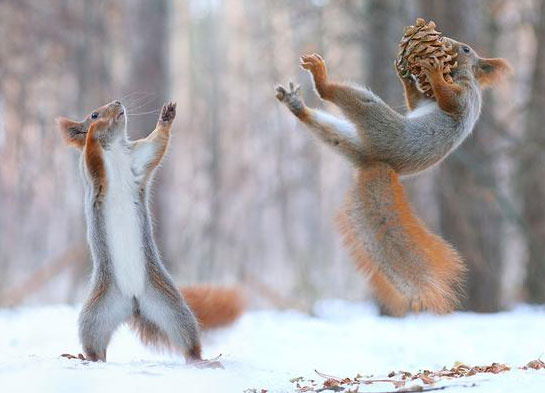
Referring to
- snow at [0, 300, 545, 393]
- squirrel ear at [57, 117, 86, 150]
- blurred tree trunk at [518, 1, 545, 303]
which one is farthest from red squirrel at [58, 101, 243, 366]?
blurred tree trunk at [518, 1, 545, 303]

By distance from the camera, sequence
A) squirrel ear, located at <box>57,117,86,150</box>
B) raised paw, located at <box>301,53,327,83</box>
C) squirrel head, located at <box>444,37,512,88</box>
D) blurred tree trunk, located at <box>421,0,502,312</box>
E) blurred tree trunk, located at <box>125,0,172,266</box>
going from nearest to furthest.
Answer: raised paw, located at <box>301,53,327,83</box> → squirrel ear, located at <box>57,117,86,150</box> → squirrel head, located at <box>444,37,512,88</box> → blurred tree trunk, located at <box>421,0,502,312</box> → blurred tree trunk, located at <box>125,0,172,266</box>

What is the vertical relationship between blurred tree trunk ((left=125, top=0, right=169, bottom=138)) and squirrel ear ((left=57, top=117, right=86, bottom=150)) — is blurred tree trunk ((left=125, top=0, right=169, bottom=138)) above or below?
above

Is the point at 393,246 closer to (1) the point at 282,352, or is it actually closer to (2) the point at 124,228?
(2) the point at 124,228

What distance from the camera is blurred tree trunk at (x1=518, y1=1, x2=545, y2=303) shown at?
11.9 meters

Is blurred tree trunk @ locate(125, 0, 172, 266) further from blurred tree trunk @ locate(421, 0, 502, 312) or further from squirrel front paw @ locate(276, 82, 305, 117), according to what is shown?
squirrel front paw @ locate(276, 82, 305, 117)

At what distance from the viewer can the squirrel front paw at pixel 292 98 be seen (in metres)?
4.89

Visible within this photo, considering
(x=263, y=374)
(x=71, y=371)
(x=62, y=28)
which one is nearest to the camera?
(x=71, y=371)

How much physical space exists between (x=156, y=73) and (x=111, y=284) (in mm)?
7426

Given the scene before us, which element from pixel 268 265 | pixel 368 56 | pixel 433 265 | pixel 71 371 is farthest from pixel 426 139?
pixel 268 265

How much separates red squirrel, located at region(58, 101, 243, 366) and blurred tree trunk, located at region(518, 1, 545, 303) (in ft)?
24.8

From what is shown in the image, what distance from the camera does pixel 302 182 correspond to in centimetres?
1795

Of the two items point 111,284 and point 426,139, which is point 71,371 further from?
point 426,139

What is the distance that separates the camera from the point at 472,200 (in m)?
10.3

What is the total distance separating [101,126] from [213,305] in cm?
134
